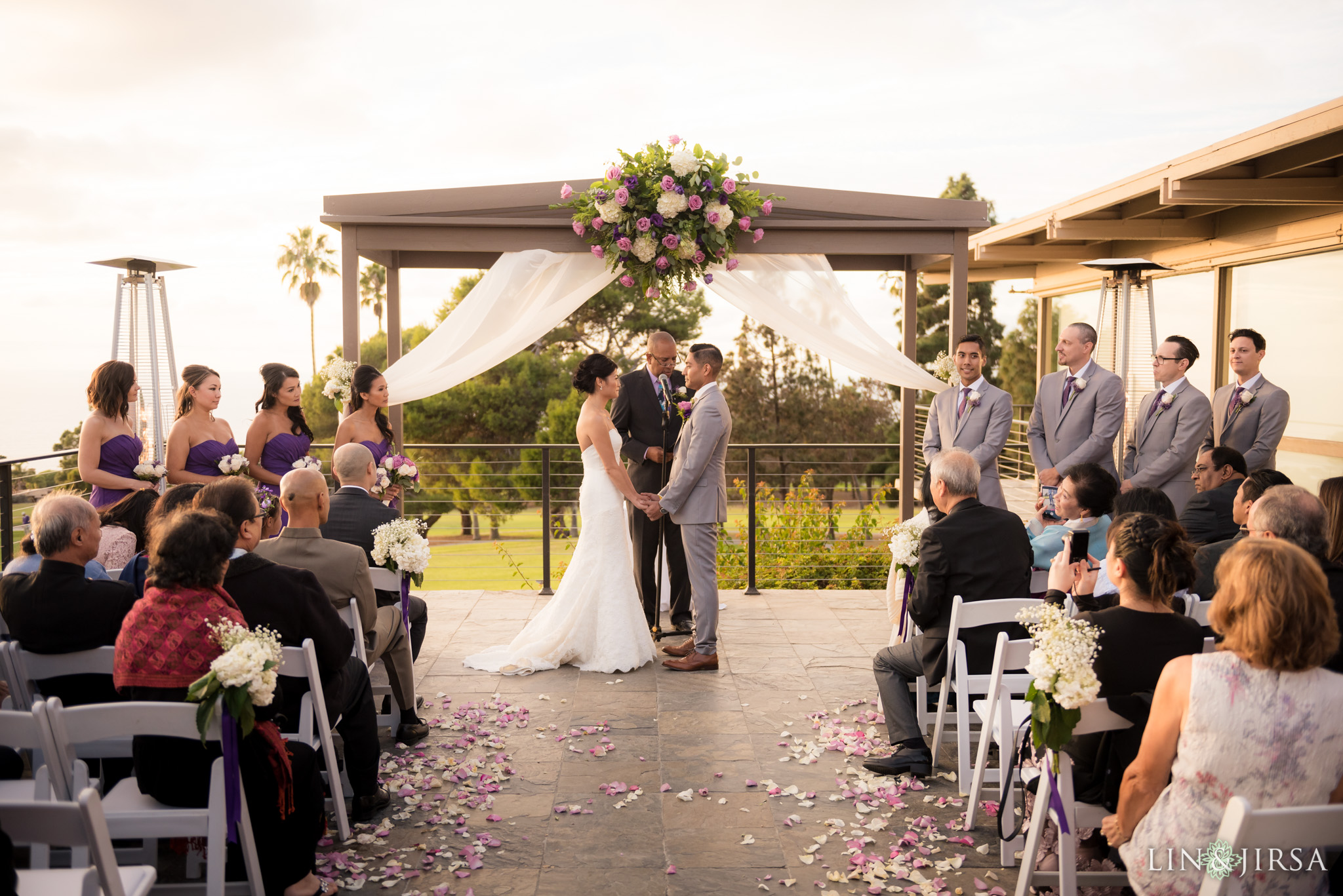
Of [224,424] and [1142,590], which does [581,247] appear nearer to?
[224,424]

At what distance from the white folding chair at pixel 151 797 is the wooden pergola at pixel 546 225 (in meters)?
3.39

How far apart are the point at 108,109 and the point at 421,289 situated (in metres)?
7.22

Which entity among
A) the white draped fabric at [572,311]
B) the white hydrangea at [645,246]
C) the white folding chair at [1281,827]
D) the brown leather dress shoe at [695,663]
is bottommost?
the brown leather dress shoe at [695,663]

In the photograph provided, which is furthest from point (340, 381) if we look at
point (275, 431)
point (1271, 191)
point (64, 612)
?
point (1271, 191)

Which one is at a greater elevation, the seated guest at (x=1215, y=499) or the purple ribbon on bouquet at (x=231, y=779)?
the seated guest at (x=1215, y=499)

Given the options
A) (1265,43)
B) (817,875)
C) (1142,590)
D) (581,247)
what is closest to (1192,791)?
(1142,590)

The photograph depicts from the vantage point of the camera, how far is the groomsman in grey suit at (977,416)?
5.29 m

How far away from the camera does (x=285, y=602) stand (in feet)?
9.35

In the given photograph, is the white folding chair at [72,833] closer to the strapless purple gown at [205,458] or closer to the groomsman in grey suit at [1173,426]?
the strapless purple gown at [205,458]

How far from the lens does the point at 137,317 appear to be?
18.9 ft

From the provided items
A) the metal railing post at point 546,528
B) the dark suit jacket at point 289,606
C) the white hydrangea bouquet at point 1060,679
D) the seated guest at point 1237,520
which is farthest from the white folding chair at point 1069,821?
the metal railing post at point 546,528

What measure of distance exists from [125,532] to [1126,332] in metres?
5.90

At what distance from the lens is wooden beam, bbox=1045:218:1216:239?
8273 mm

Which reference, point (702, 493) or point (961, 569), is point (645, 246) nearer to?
point (702, 493)
